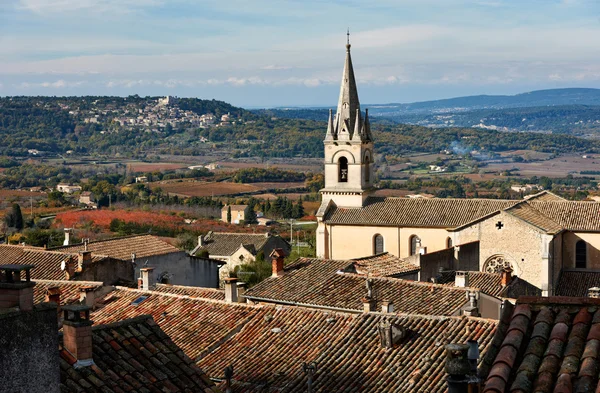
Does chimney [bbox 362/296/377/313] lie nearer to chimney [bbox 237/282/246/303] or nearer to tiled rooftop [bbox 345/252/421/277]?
chimney [bbox 237/282/246/303]

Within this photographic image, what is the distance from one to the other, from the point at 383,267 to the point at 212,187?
11974 centimetres

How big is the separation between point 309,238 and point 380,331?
65.5m

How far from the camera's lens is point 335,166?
2159 inches

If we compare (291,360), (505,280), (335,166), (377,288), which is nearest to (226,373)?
(291,360)

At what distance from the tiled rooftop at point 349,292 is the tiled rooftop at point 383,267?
2.32 meters

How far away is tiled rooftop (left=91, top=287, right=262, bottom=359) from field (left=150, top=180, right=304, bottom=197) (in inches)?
4416

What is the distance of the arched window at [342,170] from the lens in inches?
2146

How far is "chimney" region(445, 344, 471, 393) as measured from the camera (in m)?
6.79

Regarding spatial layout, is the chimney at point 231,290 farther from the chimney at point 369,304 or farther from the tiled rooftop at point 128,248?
the tiled rooftop at point 128,248

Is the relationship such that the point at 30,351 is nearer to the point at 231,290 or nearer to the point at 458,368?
the point at 458,368

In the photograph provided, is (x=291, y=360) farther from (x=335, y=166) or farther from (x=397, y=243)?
(x=335, y=166)

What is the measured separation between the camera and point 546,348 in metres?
7.47

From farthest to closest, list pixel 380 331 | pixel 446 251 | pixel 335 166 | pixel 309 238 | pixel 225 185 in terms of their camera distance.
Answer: pixel 225 185, pixel 309 238, pixel 335 166, pixel 446 251, pixel 380 331

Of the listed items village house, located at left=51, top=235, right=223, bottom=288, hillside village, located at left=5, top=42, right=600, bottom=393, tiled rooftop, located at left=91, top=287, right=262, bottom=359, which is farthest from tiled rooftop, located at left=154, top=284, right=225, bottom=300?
village house, located at left=51, top=235, right=223, bottom=288
